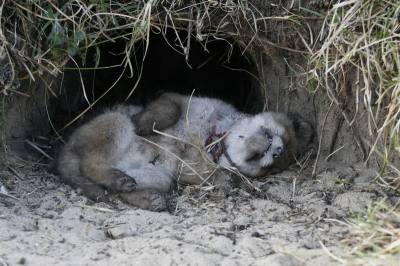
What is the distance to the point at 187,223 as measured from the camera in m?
3.52

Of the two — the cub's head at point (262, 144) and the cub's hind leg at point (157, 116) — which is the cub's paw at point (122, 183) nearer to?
the cub's hind leg at point (157, 116)

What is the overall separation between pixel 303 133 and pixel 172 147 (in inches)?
46.5

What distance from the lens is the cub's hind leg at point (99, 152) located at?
4.12 metres

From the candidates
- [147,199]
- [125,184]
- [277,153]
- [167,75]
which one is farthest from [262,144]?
[167,75]

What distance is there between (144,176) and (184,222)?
2.95 ft

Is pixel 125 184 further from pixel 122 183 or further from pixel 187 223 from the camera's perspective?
pixel 187 223

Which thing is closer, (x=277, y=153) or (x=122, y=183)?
(x=122, y=183)

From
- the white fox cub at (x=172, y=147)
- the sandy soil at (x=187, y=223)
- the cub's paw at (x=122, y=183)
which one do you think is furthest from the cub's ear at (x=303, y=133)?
the cub's paw at (x=122, y=183)

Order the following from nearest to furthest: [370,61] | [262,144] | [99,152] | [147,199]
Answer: [370,61] < [147,199] < [99,152] < [262,144]

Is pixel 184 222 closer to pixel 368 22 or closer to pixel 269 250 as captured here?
pixel 269 250

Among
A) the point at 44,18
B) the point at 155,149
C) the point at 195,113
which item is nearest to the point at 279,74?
the point at 195,113

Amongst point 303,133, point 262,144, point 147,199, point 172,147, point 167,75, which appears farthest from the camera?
point 167,75

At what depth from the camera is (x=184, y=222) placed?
3.54 meters

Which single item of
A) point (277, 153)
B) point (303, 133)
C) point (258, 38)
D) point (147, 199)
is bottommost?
point (147, 199)
